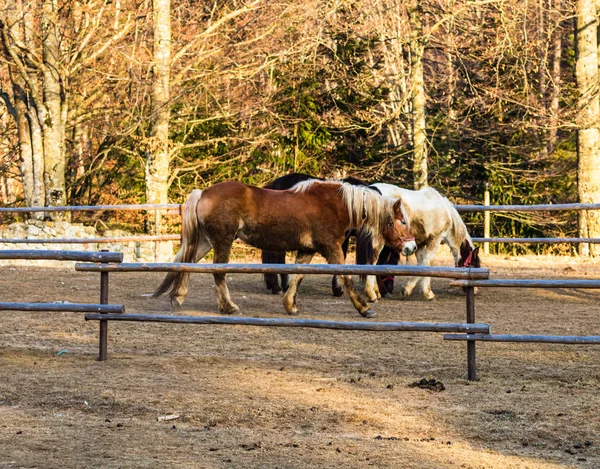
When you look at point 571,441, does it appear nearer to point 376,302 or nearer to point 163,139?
point 376,302

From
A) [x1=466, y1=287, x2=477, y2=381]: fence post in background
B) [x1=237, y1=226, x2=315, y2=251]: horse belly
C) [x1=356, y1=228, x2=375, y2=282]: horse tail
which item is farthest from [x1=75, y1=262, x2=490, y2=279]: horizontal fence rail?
[x1=356, y1=228, x2=375, y2=282]: horse tail

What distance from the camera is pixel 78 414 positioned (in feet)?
20.1

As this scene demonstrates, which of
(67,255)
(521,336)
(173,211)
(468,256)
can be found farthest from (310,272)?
(173,211)

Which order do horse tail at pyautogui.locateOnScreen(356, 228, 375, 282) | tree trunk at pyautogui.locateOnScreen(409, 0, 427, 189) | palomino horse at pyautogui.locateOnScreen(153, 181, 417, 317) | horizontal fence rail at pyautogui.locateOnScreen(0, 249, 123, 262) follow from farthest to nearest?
tree trunk at pyautogui.locateOnScreen(409, 0, 427, 189), horse tail at pyautogui.locateOnScreen(356, 228, 375, 282), palomino horse at pyautogui.locateOnScreen(153, 181, 417, 317), horizontal fence rail at pyautogui.locateOnScreen(0, 249, 123, 262)

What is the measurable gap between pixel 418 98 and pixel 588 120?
359 centimetres

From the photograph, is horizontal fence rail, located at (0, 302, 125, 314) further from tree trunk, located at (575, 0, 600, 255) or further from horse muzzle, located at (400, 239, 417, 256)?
tree trunk, located at (575, 0, 600, 255)

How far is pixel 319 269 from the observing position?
753 cm

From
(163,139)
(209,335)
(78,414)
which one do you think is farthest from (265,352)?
(163,139)

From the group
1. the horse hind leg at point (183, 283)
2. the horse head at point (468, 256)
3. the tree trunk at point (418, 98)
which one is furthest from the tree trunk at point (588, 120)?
the horse hind leg at point (183, 283)

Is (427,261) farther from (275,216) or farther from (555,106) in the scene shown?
(555,106)

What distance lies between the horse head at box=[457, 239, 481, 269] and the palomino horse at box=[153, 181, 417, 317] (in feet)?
7.95

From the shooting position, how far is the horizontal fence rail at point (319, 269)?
7266 mm

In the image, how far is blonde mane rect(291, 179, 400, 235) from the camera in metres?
10.4

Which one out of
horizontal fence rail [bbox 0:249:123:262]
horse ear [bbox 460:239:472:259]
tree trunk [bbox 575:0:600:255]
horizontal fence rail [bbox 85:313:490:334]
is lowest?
horizontal fence rail [bbox 85:313:490:334]
